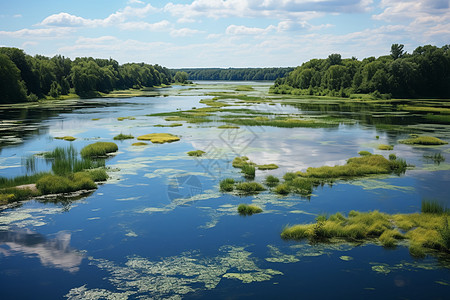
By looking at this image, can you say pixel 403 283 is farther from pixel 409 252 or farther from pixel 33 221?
pixel 33 221

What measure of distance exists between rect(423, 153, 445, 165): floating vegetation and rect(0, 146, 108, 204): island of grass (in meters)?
28.3

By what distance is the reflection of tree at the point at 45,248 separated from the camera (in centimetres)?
1706

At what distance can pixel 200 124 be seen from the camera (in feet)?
200

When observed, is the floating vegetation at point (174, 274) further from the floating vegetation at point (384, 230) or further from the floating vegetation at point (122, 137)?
the floating vegetation at point (122, 137)

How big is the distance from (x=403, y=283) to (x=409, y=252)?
2.87 meters

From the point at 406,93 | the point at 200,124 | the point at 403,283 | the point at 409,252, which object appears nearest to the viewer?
the point at 403,283

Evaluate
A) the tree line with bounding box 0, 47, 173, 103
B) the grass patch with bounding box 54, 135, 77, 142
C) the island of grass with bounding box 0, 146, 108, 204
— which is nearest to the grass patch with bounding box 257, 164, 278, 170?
the island of grass with bounding box 0, 146, 108, 204

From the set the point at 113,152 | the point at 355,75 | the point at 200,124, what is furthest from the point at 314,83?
the point at 113,152

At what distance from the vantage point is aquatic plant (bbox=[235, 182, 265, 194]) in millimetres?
26859

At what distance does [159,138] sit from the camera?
46.7m

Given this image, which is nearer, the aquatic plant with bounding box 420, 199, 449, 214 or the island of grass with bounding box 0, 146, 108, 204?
the aquatic plant with bounding box 420, 199, 449, 214

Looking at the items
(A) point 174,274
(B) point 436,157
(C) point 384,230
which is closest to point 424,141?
(B) point 436,157

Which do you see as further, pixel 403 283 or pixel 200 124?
pixel 200 124

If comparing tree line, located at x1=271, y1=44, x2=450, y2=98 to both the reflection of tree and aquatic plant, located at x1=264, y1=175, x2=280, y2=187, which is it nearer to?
aquatic plant, located at x1=264, y1=175, x2=280, y2=187
